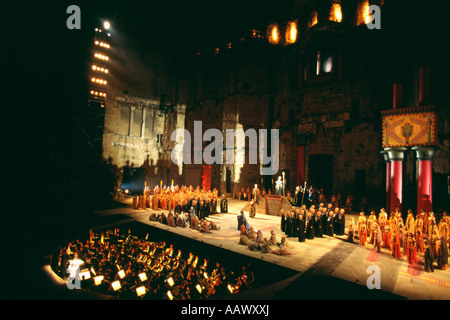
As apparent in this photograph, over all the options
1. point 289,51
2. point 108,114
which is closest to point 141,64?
point 108,114

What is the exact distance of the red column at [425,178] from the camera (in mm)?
11070

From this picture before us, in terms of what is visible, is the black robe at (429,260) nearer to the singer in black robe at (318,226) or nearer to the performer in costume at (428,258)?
the performer in costume at (428,258)

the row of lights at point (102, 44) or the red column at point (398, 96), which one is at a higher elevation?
the row of lights at point (102, 44)

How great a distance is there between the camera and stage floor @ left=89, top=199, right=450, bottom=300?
5.11 m

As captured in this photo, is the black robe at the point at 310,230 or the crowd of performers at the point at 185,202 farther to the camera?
the crowd of performers at the point at 185,202

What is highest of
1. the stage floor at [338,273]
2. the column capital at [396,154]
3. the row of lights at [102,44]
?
the row of lights at [102,44]

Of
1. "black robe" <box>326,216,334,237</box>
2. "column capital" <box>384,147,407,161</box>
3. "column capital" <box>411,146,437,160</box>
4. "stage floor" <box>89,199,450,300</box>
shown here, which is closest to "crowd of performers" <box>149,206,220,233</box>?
"stage floor" <box>89,199,450,300</box>

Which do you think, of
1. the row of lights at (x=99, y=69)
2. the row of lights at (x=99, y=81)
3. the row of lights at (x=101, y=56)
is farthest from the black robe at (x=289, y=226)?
the row of lights at (x=101, y=56)

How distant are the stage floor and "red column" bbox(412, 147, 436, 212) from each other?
4.89m

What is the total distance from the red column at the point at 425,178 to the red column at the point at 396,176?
850 mm

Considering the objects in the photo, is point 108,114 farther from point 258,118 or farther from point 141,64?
point 258,118

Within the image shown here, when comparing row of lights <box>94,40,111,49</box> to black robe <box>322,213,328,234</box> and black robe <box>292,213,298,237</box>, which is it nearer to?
black robe <box>292,213,298,237</box>

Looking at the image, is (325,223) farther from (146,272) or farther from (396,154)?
(146,272)
